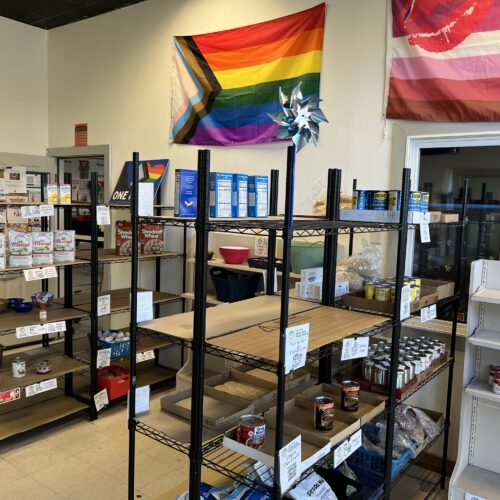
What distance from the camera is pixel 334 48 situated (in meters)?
3.25

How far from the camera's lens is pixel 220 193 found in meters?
1.64

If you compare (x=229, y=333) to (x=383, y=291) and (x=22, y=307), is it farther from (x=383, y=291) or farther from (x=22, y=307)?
(x=22, y=307)

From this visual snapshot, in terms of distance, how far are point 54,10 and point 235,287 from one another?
3.06 meters

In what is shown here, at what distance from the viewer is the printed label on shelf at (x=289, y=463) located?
4.90 ft

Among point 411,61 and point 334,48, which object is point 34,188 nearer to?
point 334,48

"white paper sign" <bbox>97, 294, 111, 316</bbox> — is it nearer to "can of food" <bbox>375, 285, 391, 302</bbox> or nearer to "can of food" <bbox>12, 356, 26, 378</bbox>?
"can of food" <bbox>12, 356, 26, 378</bbox>

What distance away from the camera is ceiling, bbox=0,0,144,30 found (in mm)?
4309

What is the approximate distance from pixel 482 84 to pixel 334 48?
971mm

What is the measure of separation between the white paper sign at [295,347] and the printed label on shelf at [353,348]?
15.4 inches

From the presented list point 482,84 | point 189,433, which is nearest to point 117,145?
point 482,84

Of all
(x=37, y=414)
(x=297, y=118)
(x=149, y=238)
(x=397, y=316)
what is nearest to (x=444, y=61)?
(x=297, y=118)

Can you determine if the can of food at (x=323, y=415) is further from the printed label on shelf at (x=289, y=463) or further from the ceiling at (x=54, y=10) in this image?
the ceiling at (x=54, y=10)

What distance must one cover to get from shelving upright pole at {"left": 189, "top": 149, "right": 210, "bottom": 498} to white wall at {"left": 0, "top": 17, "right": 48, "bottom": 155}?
3.95 metres

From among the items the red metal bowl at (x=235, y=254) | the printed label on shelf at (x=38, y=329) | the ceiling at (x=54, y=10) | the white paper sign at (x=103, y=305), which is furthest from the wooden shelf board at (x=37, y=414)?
the ceiling at (x=54, y=10)
